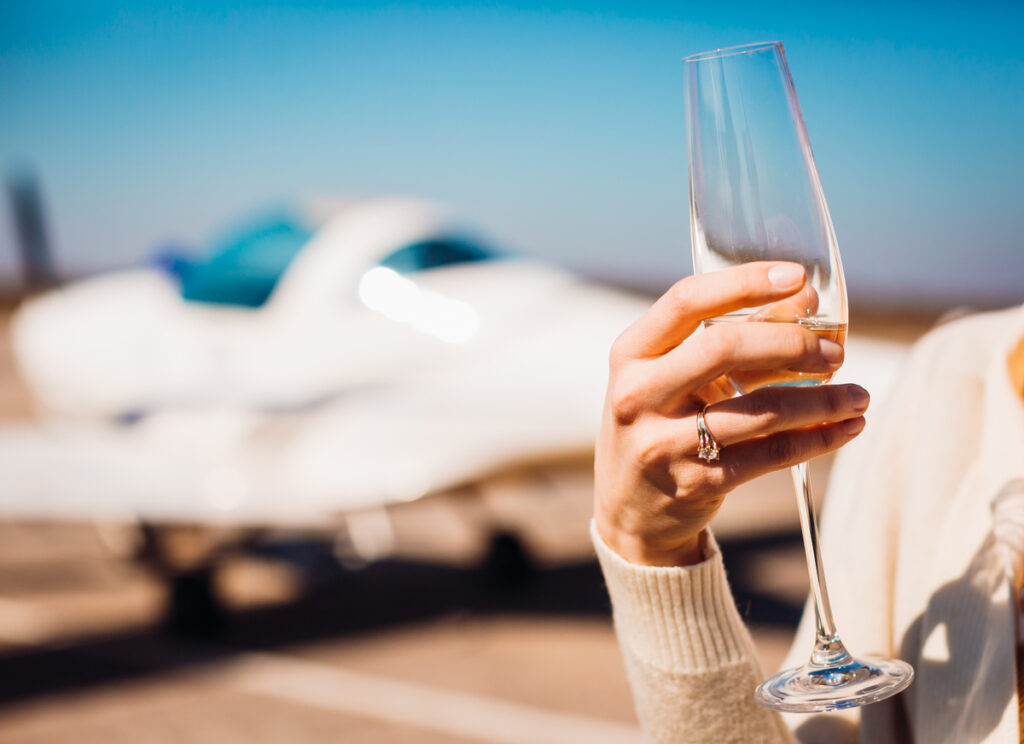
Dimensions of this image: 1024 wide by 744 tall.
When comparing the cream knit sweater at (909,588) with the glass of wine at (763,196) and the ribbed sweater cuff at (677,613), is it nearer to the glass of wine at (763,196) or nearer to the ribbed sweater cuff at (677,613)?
the ribbed sweater cuff at (677,613)

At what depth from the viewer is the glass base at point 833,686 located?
2.90 ft

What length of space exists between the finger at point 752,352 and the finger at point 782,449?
0.06 m

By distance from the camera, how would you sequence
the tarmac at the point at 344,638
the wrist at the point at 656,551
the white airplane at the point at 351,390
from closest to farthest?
the wrist at the point at 656,551 < the tarmac at the point at 344,638 < the white airplane at the point at 351,390

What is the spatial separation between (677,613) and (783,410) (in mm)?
329

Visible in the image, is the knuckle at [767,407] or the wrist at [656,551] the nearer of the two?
the knuckle at [767,407]

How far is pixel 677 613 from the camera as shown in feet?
3.40

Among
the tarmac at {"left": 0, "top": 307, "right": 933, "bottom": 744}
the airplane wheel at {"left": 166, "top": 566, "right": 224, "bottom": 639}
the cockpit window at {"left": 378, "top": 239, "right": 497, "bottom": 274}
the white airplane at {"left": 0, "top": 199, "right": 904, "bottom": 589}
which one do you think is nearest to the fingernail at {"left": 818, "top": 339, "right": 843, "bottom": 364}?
the tarmac at {"left": 0, "top": 307, "right": 933, "bottom": 744}

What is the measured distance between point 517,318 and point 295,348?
1159 millimetres

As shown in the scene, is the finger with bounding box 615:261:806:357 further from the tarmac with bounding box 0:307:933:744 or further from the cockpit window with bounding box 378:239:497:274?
the cockpit window with bounding box 378:239:497:274

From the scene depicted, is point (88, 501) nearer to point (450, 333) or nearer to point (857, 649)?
point (450, 333)

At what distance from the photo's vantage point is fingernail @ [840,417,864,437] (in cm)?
83

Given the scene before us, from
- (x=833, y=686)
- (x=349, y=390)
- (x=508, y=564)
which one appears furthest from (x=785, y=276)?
(x=508, y=564)

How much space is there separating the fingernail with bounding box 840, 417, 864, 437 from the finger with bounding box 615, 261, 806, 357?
0.42 ft

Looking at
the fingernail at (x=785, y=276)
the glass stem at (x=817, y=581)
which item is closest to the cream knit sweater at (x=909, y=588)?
the glass stem at (x=817, y=581)
